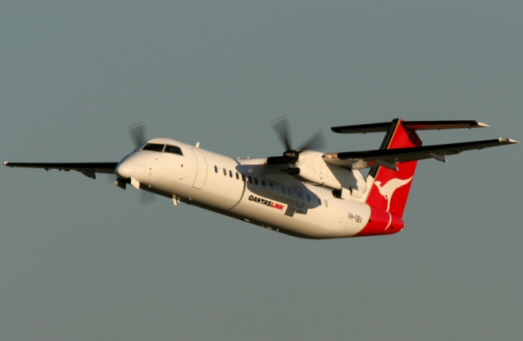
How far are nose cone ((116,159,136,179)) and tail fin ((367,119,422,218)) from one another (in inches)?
407

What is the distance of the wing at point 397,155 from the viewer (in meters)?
26.0

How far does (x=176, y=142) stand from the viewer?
2644cm

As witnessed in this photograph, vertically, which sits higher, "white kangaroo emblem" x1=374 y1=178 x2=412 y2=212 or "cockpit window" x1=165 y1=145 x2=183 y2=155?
"white kangaroo emblem" x1=374 y1=178 x2=412 y2=212

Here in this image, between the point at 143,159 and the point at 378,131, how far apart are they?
11448mm

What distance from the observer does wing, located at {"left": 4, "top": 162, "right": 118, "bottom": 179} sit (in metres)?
29.5

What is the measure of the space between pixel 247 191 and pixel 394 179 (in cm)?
800

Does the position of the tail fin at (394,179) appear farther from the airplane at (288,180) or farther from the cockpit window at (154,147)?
the cockpit window at (154,147)

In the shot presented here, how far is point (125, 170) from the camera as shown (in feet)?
81.1

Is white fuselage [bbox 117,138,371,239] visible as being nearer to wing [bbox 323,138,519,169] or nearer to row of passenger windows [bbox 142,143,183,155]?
row of passenger windows [bbox 142,143,183,155]

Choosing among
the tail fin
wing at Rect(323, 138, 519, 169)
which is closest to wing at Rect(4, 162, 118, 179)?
wing at Rect(323, 138, 519, 169)

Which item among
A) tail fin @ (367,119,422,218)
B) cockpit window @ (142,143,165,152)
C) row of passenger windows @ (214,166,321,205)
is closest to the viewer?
cockpit window @ (142,143,165,152)

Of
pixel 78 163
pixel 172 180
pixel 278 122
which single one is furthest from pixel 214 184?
pixel 78 163

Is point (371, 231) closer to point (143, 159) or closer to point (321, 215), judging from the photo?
point (321, 215)

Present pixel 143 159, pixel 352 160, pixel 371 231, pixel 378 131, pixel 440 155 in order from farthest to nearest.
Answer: pixel 378 131 < pixel 371 231 < pixel 352 160 < pixel 440 155 < pixel 143 159
